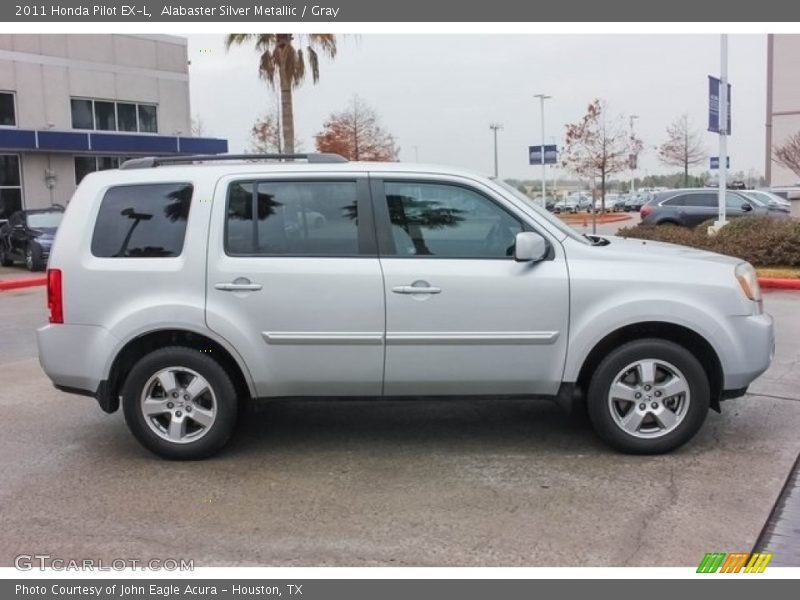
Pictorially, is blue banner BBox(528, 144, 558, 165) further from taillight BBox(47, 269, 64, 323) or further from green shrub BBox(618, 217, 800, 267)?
taillight BBox(47, 269, 64, 323)

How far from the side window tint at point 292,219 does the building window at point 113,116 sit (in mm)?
23897

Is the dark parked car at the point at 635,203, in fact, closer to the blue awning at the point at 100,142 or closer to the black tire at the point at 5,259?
the blue awning at the point at 100,142

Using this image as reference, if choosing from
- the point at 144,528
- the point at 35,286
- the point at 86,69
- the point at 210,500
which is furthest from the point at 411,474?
the point at 86,69

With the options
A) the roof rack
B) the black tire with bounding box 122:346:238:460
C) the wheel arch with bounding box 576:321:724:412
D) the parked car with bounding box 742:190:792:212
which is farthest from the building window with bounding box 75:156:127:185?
the wheel arch with bounding box 576:321:724:412

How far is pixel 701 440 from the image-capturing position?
5.33 meters

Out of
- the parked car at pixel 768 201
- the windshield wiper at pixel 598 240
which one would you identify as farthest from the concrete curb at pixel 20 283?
the parked car at pixel 768 201

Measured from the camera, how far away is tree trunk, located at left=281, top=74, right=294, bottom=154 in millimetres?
20797

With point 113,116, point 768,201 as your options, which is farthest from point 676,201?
point 113,116

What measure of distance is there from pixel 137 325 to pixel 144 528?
1.31m

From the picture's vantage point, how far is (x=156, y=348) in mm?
5055

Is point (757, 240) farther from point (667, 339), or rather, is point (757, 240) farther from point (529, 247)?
point (529, 247)

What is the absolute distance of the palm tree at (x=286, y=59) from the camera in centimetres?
2101

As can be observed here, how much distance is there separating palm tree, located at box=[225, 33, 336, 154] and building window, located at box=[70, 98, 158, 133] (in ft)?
24.8

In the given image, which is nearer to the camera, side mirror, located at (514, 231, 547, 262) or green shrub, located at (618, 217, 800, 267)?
side mirror, located at (514, 231, 547, 262)
